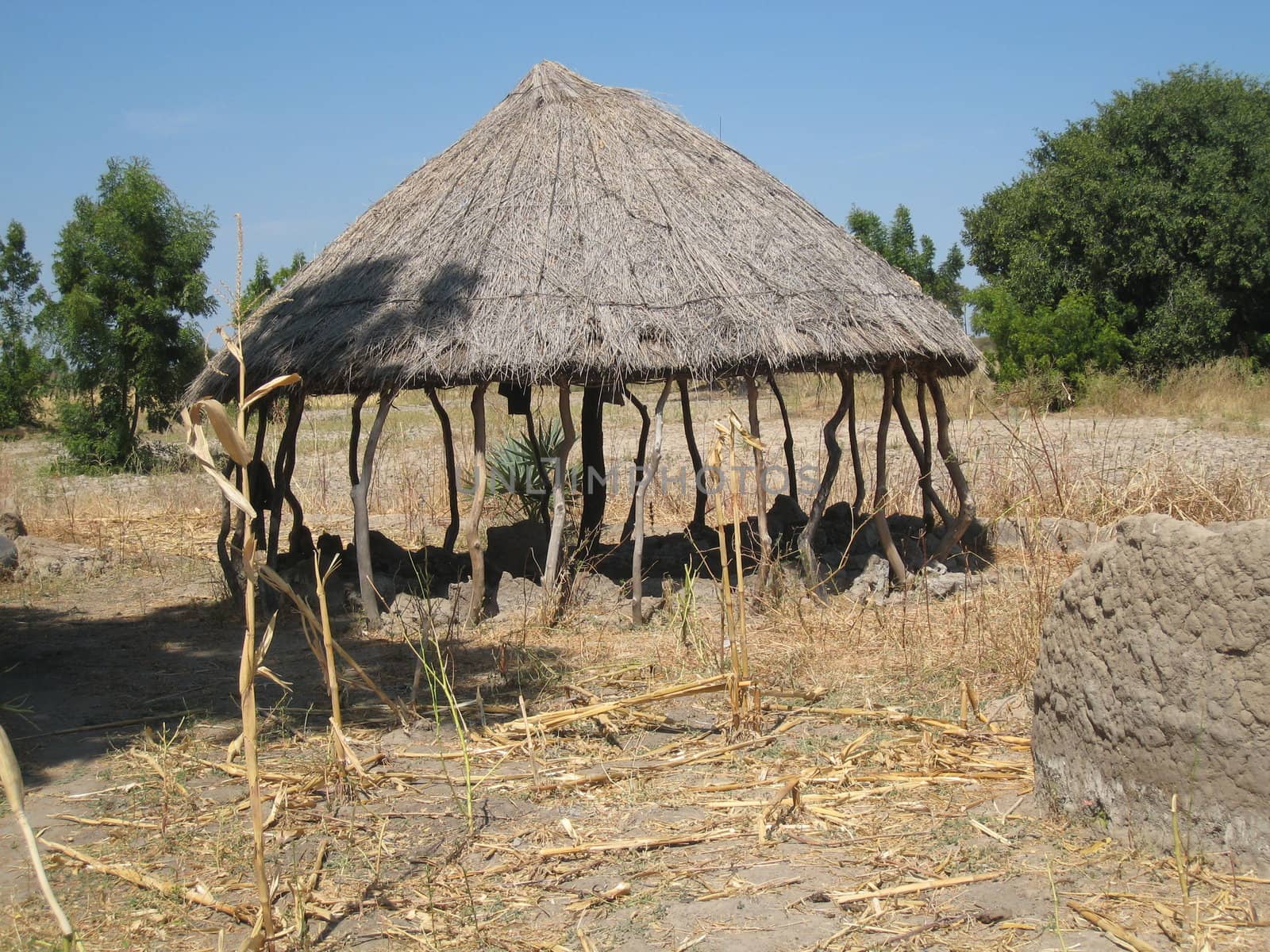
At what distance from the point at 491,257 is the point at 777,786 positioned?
420 centimetres

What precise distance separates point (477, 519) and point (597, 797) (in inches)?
111

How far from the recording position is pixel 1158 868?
335 cm

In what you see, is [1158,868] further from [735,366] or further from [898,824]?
[735,366]

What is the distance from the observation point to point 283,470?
7977 mm

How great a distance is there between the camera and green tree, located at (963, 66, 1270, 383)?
1731 cm

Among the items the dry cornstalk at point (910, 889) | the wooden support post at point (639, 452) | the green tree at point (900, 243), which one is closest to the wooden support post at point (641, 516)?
the wooden support post at point (639, 452)

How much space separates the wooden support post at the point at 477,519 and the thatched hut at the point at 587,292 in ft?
0.06

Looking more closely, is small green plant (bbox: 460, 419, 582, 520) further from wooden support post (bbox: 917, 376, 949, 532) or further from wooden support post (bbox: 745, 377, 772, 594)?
wooden support post (bbox: 917, 376, 949, 532)

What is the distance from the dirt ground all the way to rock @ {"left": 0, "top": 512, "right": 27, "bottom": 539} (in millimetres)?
2908

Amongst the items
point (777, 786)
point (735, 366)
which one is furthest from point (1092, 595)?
point (735, 366)

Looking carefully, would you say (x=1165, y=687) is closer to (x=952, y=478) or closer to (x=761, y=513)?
(x=761, y=513)

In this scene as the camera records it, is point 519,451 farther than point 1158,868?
Yes

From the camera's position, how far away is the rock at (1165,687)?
3.16 meters

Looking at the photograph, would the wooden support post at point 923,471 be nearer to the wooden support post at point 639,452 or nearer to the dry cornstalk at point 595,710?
the wooden support post at point 639,452
